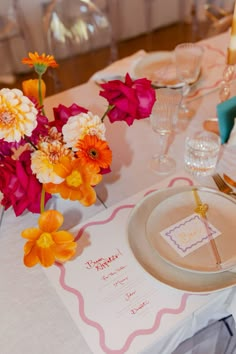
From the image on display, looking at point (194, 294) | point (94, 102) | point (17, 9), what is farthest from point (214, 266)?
point (17, 9)

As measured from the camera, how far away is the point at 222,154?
97cm

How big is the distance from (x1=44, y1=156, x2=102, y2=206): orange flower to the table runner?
0.12m

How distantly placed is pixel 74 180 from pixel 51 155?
61 millimetres

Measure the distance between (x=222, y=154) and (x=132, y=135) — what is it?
0.79 ft

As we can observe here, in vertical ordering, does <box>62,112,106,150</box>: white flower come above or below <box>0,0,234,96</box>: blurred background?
above

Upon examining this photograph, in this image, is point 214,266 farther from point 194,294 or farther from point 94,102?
point 94,102

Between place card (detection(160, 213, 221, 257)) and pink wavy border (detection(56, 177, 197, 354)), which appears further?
place card (detection(160, 213, 221, 257))

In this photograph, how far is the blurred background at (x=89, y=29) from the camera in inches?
65.6

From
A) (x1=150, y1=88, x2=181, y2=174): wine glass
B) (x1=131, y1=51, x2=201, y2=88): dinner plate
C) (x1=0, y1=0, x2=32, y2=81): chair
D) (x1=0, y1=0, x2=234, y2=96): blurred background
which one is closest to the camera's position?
(x1=150, y1=88, x2=181, y2=174): wine glass

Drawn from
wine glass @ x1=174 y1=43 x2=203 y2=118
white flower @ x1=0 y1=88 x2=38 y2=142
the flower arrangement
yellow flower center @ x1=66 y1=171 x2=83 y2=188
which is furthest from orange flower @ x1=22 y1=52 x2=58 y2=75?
wine glass @ x1=174 y1=43 x2=203 y2=118

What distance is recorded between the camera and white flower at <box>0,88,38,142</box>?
0.66 m

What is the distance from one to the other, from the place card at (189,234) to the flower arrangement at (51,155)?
176mm

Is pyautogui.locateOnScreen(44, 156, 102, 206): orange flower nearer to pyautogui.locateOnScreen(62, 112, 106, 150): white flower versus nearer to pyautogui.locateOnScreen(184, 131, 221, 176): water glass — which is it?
pyautogui.locateOnScreen(62, 112, 106, 150): white flower

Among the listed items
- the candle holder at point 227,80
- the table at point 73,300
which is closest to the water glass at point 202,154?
the table at point 73,300
